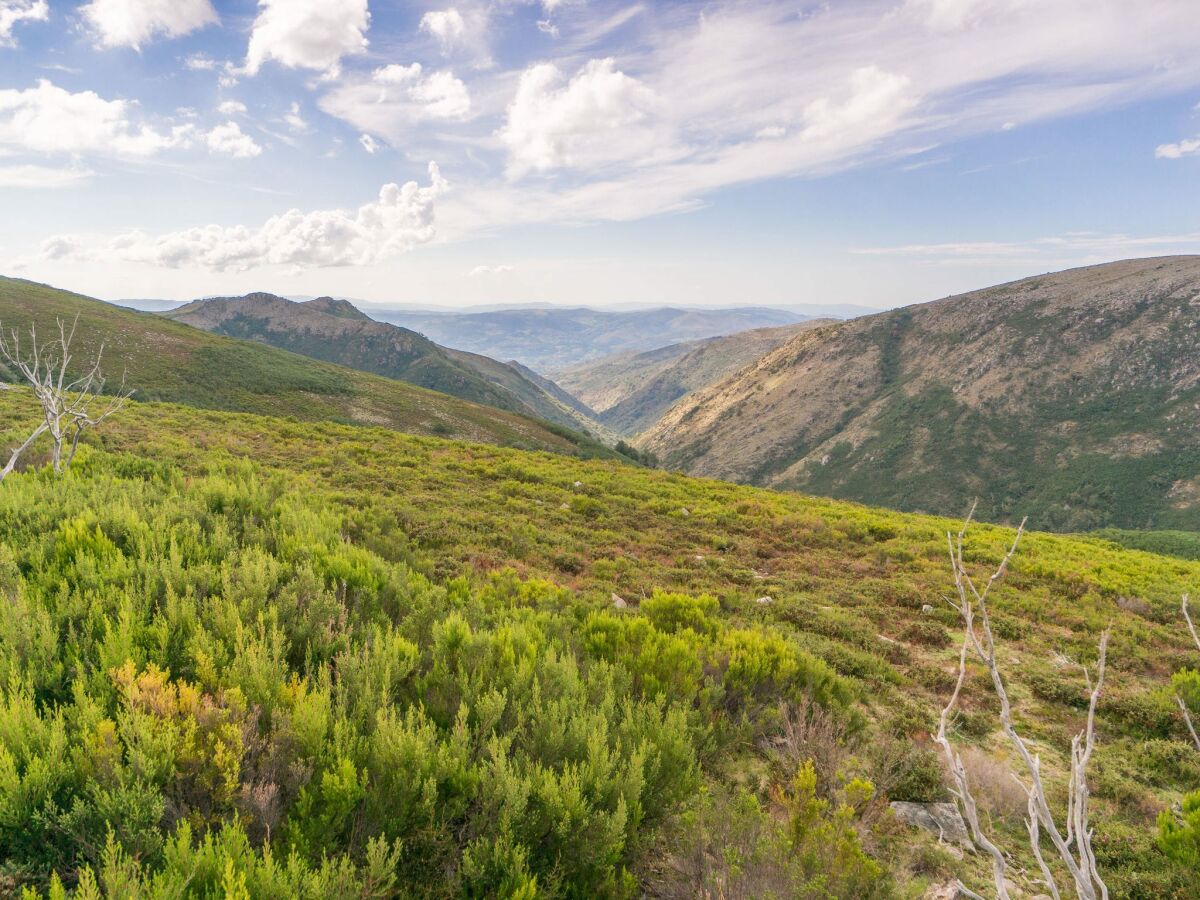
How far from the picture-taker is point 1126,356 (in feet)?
373

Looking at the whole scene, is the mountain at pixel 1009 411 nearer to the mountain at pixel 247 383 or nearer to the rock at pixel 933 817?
the mountain at pixel 247 383

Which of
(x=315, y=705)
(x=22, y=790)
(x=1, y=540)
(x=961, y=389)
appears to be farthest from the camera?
(x=961, y=389)

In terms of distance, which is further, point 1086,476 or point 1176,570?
point 1086,476

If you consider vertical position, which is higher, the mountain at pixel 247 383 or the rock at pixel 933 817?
the mountain at pixel 247 383

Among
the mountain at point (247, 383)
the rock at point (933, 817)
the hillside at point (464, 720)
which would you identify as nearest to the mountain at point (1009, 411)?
the mountain at point (247, 383)

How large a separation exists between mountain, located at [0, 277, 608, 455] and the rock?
180 feet

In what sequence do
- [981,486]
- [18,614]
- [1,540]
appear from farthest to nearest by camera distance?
[981,486], [1,540], [18,614]

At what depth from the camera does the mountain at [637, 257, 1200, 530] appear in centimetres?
9850

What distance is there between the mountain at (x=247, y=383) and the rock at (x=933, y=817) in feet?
180

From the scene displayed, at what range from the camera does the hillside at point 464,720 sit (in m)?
3.34

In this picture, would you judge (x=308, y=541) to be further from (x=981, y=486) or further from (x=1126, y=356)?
(x=1126, y=356)

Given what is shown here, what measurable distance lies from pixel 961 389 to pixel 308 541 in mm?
152876

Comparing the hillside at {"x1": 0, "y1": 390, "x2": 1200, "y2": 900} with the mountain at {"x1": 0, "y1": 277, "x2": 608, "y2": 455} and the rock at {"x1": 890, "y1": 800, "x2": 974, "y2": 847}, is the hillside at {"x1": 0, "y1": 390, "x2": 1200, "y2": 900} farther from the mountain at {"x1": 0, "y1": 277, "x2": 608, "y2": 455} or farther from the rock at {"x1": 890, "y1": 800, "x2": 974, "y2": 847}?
the mountain at {"x1": 0, "y1": 277, "x2": 608, "y2": 455}

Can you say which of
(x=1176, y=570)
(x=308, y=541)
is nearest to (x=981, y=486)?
(x=1176, y=570)
